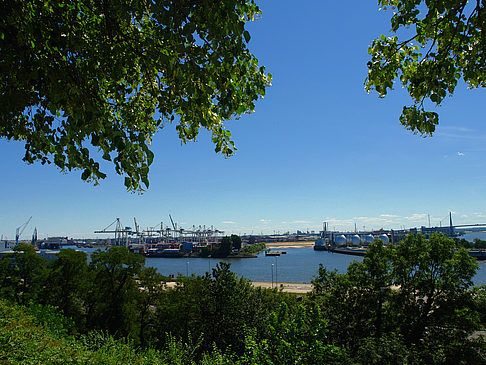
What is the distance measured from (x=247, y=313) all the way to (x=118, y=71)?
1245 cm

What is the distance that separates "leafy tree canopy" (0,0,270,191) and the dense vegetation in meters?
3.31

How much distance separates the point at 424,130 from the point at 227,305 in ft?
38.2

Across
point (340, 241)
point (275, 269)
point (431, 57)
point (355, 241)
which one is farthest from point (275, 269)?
point (355, 241)

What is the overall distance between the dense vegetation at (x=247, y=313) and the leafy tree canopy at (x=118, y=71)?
10.9 ft

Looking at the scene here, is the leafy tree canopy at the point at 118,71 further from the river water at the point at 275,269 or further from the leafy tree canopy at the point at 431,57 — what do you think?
the river water at the point at 275,269

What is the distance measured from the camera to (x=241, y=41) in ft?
8.79

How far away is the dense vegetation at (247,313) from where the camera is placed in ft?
17.7

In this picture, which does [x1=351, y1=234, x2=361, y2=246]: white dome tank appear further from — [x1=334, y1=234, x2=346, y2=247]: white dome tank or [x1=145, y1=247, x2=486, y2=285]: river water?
[x1=145, y1=247, x2=486, y2=285]: river water

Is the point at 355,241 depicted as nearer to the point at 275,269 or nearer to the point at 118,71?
the point at 275,269

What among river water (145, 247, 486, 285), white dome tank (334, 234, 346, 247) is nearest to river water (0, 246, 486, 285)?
river water (145, 247, 486, 285)

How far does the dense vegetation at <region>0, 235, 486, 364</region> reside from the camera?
212 inches

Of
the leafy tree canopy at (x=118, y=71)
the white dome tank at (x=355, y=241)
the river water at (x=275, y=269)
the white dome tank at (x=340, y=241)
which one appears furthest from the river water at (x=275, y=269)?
the white dome tank at (x=355, y=241)

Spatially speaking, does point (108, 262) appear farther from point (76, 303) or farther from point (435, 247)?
point (435, 247)


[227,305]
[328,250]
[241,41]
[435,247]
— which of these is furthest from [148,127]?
[328,250]
